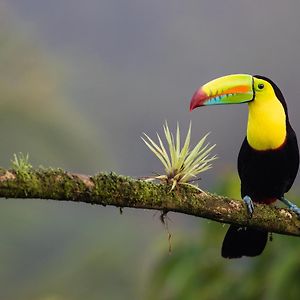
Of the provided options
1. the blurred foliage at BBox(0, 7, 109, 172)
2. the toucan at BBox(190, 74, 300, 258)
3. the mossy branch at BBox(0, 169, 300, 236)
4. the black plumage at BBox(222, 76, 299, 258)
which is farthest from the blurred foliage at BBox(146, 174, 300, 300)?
the blurred foliage at BBox(0, 7, 109, 172)

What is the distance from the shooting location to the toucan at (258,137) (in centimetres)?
355

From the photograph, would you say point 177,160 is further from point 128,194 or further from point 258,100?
point 258,100

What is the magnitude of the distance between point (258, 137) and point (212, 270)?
155 cm

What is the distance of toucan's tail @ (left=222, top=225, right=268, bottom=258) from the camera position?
3.52 meters

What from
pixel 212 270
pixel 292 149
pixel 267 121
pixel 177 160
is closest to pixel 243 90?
pixel 267 121

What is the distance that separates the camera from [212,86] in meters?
3.60

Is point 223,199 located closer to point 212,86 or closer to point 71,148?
point 212,86

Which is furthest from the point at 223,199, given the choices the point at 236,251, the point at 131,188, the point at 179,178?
the point at 236,251

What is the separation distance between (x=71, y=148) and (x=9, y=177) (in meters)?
9.38

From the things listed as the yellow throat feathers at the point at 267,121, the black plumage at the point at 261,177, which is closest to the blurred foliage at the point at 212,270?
the black plumage at the point at 261,177

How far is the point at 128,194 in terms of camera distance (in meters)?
2.73

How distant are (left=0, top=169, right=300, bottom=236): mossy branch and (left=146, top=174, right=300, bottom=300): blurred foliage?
1.57 metres

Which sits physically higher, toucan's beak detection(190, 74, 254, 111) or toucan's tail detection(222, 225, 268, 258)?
toucan's beak detection(190, 74, 254, 111)

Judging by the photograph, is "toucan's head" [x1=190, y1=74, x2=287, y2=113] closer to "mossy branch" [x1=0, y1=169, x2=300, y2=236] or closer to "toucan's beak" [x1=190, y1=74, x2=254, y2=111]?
"toucan's beak" [x1=190, y1=74, x2=254, y2=111]
